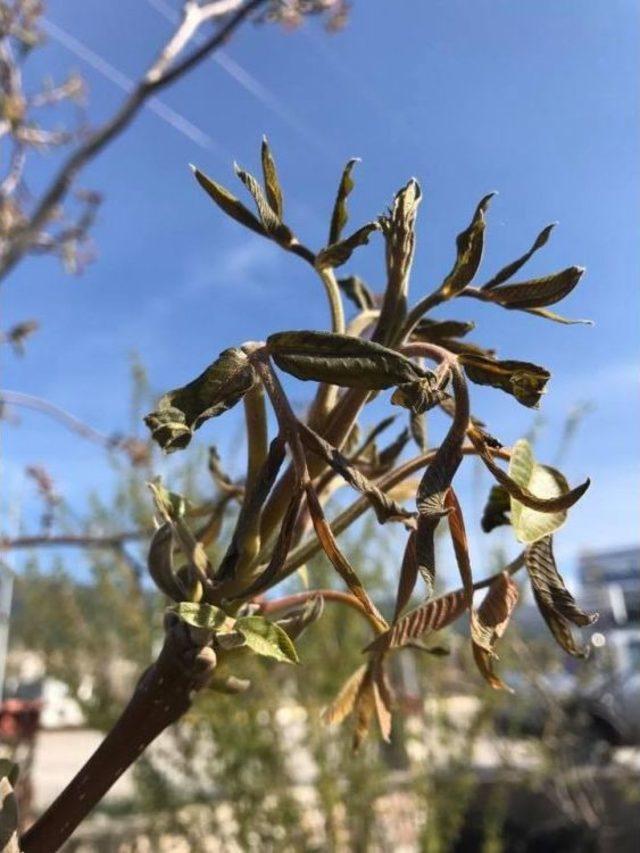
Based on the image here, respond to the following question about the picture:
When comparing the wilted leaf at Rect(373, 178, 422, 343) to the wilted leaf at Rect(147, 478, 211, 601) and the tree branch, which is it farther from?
the tree branch

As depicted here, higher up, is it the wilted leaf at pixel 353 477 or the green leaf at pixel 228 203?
the green leaf at pixel 228 203

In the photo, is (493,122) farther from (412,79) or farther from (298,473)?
(298,473)

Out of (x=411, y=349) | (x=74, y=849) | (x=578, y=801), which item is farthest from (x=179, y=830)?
(x=411, y=349)

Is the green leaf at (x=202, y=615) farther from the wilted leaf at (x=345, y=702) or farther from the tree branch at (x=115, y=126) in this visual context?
the tree branch at (x=115, y=126)

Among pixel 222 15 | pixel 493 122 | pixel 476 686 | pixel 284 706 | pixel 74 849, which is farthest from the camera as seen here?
pixel 476 686

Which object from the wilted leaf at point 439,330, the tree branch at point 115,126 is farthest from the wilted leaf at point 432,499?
the tree branch at point 115,126

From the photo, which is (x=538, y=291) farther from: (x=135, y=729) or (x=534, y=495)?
(x=135, y=729)
